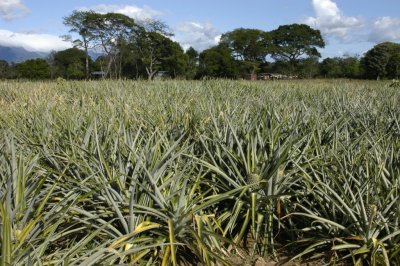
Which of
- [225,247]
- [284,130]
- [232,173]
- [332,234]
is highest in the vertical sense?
[284,130]

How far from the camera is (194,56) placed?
57156 mm

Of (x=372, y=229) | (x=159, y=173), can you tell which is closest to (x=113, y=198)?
(x=159, y=173)

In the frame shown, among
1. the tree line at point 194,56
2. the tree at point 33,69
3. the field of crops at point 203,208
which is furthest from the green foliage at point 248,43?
the field of crops at point 203,208

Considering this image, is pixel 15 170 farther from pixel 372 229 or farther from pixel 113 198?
pixel 372 229

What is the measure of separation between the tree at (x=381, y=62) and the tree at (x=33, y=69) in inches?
1681

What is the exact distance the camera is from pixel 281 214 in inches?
100.0

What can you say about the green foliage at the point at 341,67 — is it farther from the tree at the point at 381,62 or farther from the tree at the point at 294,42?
the tree at the point at 294,42

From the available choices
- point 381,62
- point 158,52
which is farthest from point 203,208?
point 381,62

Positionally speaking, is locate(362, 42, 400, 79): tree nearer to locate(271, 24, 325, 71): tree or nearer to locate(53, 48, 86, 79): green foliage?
locate(271, 24, 325, 71): tree

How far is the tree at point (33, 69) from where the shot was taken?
171 ft

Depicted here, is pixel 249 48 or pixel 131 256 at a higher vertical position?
pixel 249 48

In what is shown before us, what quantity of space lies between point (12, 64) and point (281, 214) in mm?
63809

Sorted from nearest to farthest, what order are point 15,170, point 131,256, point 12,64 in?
1. point 131,256
2. point 15,170
3. point 12,64

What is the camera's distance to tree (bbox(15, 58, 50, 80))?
171 ft
